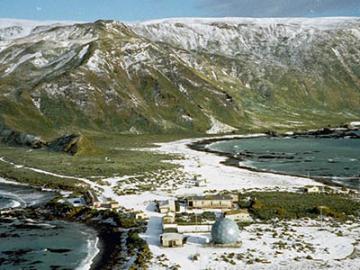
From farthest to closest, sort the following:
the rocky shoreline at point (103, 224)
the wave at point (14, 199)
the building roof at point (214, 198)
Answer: the wave at point (14, 199), the building roof at point (214, 198), the rocky shoreline at point (103, 224)

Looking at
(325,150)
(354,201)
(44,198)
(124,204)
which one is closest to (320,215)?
(354,201)

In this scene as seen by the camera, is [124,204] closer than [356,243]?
No

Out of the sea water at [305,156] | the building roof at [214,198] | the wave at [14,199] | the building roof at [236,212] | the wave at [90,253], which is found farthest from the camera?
the sea water at [305,156]

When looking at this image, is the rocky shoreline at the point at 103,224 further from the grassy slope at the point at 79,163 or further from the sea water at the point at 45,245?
the grassy slope at the point at 79,163

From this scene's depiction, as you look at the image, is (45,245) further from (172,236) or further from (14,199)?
(14,199)

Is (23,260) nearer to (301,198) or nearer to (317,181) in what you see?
(301,198)

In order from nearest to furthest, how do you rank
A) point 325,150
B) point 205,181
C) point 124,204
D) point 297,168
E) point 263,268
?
point 263,268, point 124,204, point 205,181, point 297,168, point 325,150

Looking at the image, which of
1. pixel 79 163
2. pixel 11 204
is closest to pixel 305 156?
pixel 79 163

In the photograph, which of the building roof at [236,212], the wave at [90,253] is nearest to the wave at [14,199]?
the wave at [90,253]
